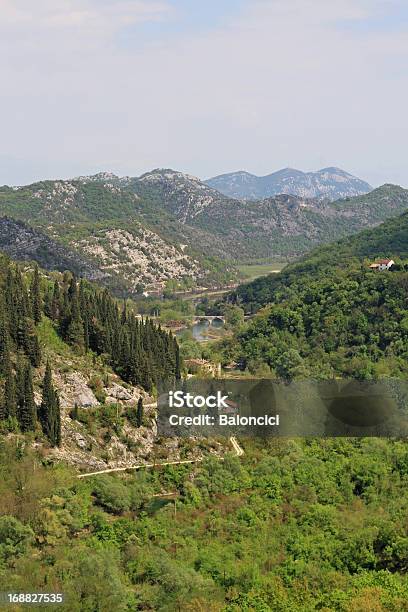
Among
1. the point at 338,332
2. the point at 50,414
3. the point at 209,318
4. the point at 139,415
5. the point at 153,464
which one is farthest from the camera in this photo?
the point at 209,318

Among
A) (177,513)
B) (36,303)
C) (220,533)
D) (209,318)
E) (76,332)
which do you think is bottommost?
(220,533)

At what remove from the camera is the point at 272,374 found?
246 feet

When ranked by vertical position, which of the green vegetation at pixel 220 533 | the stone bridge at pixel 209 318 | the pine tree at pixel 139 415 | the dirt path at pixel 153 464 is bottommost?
the green vegetation at pixel 220 533

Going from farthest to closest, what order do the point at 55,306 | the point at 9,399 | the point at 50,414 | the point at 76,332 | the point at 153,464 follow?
the point at 55,306 → the point at 76,332 → the point at 153,464 → the point at 50,414 → the point at 9,399

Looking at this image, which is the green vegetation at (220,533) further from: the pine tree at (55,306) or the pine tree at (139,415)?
the pine tree at (55,306)

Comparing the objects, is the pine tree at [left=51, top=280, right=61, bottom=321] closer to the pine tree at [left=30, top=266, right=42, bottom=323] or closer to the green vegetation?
the pine tree at [left=30, top=266, right=42, bottom=323]

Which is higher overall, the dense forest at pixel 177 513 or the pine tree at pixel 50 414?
the pine tree at pixel 50 414

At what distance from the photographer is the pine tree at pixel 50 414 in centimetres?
4575

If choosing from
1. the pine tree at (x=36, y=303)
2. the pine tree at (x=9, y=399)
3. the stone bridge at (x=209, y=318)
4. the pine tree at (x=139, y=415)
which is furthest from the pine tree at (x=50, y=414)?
the stone bridge at (x=209, y=318)

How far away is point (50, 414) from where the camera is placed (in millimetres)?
45781

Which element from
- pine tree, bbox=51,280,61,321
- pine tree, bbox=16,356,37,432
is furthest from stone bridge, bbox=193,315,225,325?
pine tree, bbox=16,356,37,432

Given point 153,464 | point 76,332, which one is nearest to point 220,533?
point 153,464

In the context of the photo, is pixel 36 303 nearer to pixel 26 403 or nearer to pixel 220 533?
pixel 26 403

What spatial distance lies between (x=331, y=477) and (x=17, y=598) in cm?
2224
